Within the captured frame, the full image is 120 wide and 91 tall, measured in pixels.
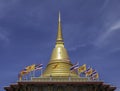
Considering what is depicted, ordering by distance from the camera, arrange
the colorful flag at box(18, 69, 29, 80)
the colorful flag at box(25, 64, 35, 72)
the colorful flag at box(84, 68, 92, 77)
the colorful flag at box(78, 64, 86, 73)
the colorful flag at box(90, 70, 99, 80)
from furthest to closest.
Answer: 1. the colorful flag at box(78, 64, 86, 73)
2. the colorful flag at box(84, 68, 92, 77)
3. the colorful flag at box(25, 64, 35, 72)
4. the colorful flag at box(90, 70, 99, 80)
5. the colorful flag at box(18, 69, 29, 80)

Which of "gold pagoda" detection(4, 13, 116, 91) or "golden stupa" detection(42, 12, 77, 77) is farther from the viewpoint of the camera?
"golden stupa" detection(42, 12, 77, 77)

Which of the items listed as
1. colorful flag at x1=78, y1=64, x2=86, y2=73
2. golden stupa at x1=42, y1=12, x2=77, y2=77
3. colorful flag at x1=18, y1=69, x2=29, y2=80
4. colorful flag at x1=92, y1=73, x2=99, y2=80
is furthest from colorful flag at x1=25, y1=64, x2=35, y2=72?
colorful flag at x1=92, y1=73, x2=99, y2=80

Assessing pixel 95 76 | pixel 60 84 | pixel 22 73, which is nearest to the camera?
pixel 60 84

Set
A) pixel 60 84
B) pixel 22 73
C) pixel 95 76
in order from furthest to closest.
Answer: pixel 95 76 < pixel 22 73 < pixel 60 84

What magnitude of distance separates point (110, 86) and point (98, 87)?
18.4 feet

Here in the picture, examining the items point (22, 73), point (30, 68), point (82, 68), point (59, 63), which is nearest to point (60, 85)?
point (82, 68)

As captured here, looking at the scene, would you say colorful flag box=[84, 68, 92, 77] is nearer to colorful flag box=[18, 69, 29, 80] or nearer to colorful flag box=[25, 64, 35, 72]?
colorful flag box=[25, 64, 35, 72]

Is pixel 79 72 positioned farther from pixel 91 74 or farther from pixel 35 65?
pixel 35 65

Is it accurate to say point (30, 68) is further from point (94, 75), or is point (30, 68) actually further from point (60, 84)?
point (94, 75)

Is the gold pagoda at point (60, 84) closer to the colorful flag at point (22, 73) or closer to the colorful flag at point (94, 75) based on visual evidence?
the colorful flag at point (94, 75)

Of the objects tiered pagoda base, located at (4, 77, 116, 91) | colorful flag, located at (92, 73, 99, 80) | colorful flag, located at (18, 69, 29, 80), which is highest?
colorful flag, located at (18, 69, 29, 80)

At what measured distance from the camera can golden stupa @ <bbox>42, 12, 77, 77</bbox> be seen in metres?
90.2

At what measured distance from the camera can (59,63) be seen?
9400 cm

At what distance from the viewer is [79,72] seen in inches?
3300
